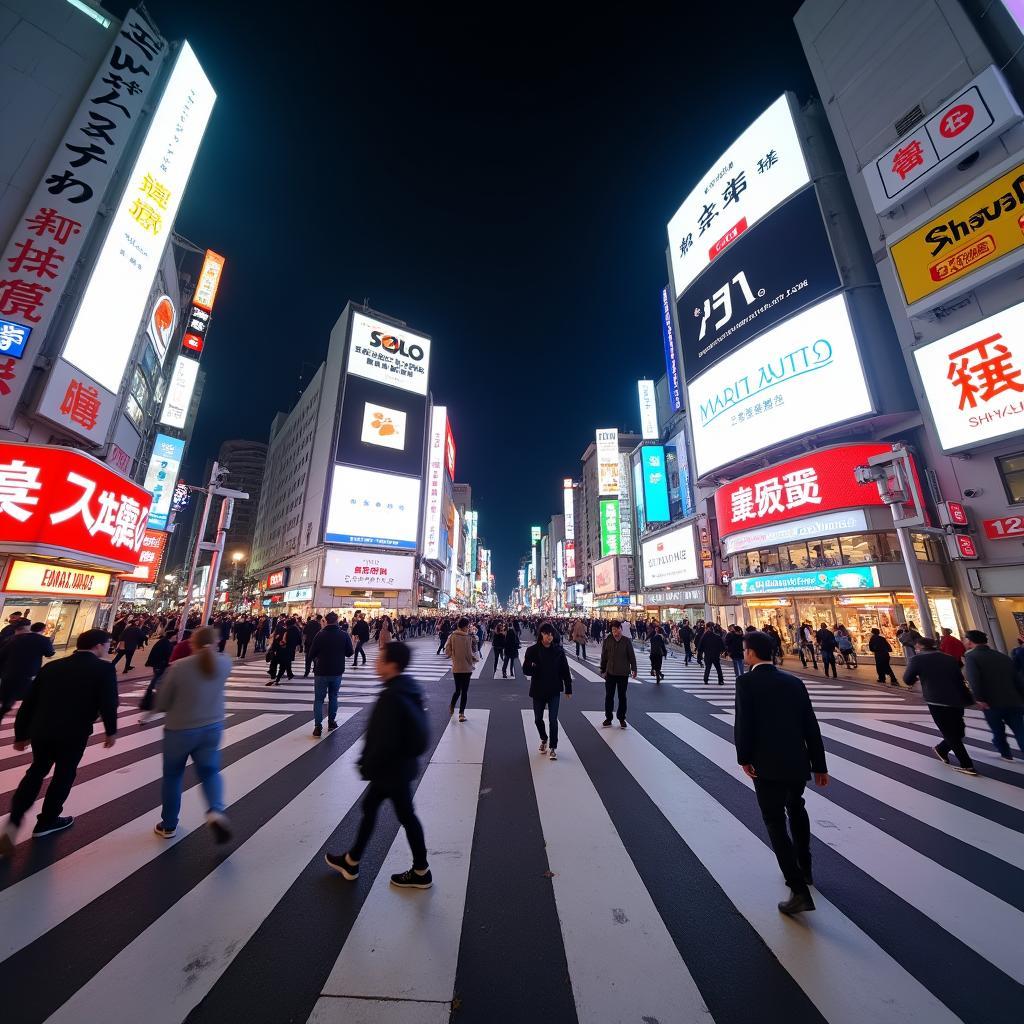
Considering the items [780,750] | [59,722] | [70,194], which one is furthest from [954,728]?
[70,194]

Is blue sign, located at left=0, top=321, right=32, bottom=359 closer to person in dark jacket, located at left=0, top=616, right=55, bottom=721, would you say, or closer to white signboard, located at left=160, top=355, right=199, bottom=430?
person in dark jacket, located at left=0, top=616, right=55, bottom=721

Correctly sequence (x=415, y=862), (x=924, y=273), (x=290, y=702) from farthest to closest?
(x=924, y=273)
(x=290, y=702)
(x=415, y=862)

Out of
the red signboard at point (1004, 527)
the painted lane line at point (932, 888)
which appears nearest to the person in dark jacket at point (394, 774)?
the painted lane line at point (932, 888)

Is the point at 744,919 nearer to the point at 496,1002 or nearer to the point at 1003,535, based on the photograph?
the point at 496,1002

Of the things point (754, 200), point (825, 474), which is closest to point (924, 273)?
point (825, 474)

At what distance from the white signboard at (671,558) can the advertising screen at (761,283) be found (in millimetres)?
11895

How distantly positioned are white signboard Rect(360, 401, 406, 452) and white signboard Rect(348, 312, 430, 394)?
11.3ft

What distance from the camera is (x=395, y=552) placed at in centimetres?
4638

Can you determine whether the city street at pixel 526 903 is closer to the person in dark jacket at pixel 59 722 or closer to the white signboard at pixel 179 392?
the person in dark jacket at pixel 59 722

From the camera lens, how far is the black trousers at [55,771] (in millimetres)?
3902

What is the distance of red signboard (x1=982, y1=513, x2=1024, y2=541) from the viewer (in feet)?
48.8

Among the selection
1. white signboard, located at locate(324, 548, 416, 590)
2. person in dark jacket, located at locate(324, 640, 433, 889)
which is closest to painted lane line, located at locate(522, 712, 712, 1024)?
person in dark jacket, located at locate(324, 640, 433, 889)

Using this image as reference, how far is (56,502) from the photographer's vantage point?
12.4 meters

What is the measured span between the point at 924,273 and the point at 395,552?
43.0m
